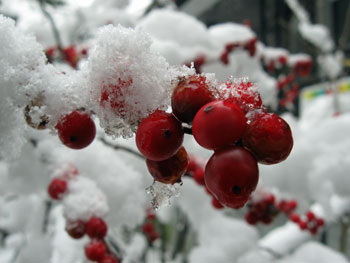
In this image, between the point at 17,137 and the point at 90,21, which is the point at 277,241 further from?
the point at 90,21

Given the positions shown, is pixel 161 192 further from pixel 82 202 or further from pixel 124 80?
pixel 82 202

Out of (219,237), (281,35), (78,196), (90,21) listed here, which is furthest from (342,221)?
(281,35)

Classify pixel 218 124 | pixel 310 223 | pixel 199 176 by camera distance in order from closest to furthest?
pixel 218 124
pixel 199 176
pixel 310 223

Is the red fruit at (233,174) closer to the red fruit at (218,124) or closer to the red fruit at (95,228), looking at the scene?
the red fruit at (218,124)

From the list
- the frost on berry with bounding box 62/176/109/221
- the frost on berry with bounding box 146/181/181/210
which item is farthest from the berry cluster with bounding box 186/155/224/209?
the frost on berry with bounding box 146/181/181/210

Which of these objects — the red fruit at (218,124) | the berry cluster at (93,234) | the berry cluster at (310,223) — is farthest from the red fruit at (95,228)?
the berry cluster at (310,223)

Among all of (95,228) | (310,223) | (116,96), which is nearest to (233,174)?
(116,96)
